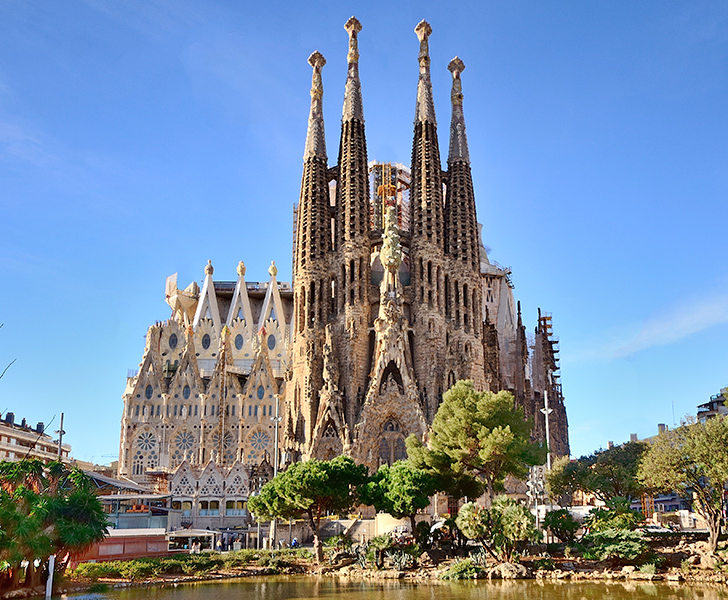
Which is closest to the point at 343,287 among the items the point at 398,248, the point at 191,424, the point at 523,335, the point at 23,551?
the point at 398,248

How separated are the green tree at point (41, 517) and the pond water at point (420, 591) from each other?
188 centimetres

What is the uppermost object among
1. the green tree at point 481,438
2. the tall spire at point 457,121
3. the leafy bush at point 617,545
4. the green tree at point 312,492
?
the tall spire at point 457,121

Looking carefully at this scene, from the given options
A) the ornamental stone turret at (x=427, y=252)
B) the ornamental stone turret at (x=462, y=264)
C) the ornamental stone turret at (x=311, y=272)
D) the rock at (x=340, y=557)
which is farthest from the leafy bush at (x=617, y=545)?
the ornamental stone turret at (x=311, y=272)

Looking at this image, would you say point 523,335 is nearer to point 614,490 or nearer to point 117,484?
point 614,490

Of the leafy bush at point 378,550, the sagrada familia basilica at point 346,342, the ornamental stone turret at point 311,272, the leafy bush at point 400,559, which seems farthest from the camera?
the ornamental stone turret at point 311,272

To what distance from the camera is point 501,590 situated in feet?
88.8

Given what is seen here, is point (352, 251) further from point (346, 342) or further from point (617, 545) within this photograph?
point (617, 545)

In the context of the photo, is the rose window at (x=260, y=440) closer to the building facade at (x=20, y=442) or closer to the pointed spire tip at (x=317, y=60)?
the building facade at (x=20, y=442)

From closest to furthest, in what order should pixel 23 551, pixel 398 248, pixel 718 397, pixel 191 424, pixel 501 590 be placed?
pixel 23 551 → pixel 501 590 → pixel 398 248 → pixel 191 424 → pixel 718 397

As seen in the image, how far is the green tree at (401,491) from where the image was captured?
1457 inches

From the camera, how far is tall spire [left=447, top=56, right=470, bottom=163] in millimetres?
70062

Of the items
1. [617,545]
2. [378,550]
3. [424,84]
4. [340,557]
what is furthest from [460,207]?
[617,545]

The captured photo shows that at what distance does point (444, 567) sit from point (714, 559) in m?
10.5

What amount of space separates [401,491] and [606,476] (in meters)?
13.5
